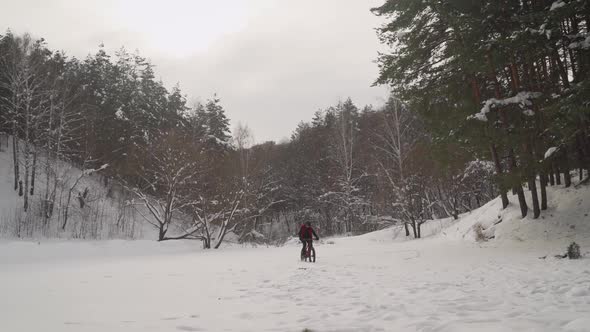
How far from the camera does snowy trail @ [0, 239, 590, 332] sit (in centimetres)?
435

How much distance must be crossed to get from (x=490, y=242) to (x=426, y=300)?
9723 mm

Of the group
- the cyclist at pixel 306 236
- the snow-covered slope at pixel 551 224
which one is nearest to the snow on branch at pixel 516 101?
the snow-covered slope at pixel 551 224

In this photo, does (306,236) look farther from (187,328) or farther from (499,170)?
(187,328)

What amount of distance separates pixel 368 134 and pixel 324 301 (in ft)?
123

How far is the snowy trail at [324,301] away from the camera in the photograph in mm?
4352

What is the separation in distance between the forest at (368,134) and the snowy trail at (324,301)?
15.0 ft

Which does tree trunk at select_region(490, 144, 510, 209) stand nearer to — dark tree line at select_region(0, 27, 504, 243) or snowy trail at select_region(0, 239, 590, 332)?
dark tree line at select_region(0, 27, 504, 243)

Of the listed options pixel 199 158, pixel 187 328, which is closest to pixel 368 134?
pixel 199 158

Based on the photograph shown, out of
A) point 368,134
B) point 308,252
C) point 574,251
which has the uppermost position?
point 368,134

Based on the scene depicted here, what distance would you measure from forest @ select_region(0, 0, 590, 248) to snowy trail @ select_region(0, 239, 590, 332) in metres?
4.57

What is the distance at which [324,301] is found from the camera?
5.90 m

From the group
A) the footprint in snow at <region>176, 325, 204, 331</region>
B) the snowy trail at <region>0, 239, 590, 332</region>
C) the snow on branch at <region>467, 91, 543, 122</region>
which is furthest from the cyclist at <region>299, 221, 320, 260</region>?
the footprint in snow at <region>176, 325, 204, 331</region>

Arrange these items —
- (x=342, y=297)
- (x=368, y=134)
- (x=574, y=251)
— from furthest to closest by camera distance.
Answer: (x=368, y=134), (x=574, y=251), (x=342, y=297)

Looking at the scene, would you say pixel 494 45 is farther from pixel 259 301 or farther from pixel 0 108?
pixel 0 108
